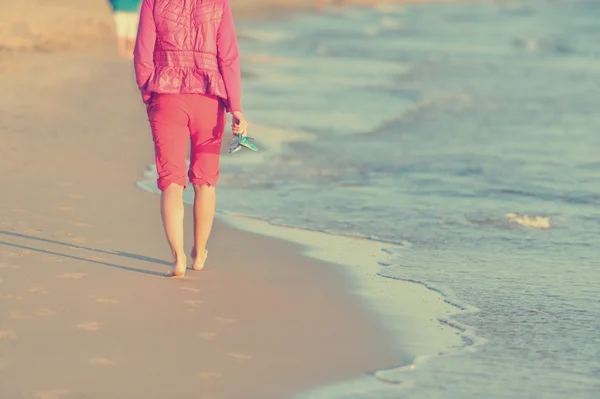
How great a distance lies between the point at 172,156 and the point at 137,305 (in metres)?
0.81

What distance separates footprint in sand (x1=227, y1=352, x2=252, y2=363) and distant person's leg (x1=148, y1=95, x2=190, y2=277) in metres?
1.21

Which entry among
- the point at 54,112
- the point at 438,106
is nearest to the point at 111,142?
the point at 54,112

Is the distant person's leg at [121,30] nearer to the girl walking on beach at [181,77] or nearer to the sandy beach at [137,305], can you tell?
the sandy beach at [137,305]

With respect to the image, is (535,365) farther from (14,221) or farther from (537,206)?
(537,206)

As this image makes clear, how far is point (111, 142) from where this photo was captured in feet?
34.1

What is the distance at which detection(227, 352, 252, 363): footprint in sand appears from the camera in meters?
4.96

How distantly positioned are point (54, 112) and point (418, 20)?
30.8 metres

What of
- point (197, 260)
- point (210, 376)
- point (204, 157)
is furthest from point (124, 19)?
point (210, 376)

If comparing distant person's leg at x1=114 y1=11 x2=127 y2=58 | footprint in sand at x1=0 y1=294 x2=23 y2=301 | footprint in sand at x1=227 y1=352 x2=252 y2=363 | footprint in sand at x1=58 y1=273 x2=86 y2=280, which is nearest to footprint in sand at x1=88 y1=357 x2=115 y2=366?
footprint in sand at x1=227 y1=352 x2=252 y2=363

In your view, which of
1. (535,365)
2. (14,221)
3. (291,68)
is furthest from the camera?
(291,68)

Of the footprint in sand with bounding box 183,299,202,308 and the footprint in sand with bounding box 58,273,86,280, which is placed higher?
the footprint in sand with bounding box 183,299,202,308

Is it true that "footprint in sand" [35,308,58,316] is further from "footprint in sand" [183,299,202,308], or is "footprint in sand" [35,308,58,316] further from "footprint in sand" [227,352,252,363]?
"footprint in sand" [227,352,252,363]

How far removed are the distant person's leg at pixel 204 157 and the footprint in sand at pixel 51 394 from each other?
1938mm

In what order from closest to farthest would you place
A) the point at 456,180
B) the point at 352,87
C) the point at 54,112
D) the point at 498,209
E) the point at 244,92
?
the point at 498,209
the point at 456,180
the point at 54,112
the point at 244,92
the point at 352,87
